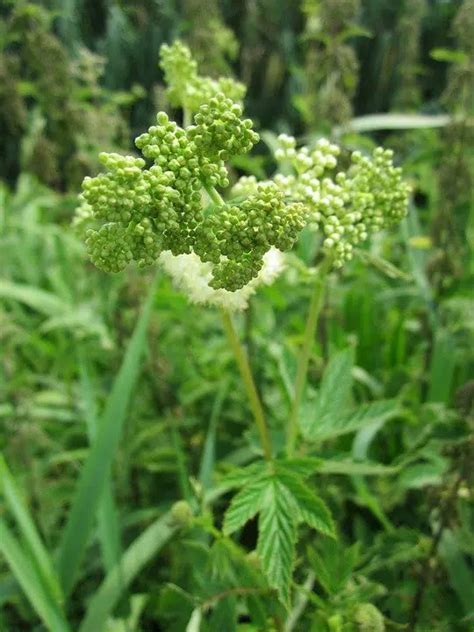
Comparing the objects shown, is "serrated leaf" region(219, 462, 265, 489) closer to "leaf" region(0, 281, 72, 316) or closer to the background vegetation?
the background vegetation

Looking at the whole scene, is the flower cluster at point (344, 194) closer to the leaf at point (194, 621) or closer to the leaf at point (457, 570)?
the leaf at point (194, 621)

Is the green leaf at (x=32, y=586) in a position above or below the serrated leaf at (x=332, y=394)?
below

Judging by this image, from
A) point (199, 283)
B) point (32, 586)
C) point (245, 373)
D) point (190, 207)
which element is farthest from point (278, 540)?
point (32, 586)

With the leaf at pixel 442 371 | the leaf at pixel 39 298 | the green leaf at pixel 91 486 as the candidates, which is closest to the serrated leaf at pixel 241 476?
the green leaf at pixel 91 486

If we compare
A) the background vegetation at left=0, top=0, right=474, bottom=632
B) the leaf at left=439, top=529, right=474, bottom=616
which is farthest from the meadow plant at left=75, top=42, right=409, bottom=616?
the leaf at left=439, top=529, right=474, bottom=616

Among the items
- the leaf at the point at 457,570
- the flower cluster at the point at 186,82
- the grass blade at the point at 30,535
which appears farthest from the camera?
the leaf at the point at 457,570

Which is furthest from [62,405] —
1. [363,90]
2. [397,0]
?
[397,0]

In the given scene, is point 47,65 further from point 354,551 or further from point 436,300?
point 354,551
